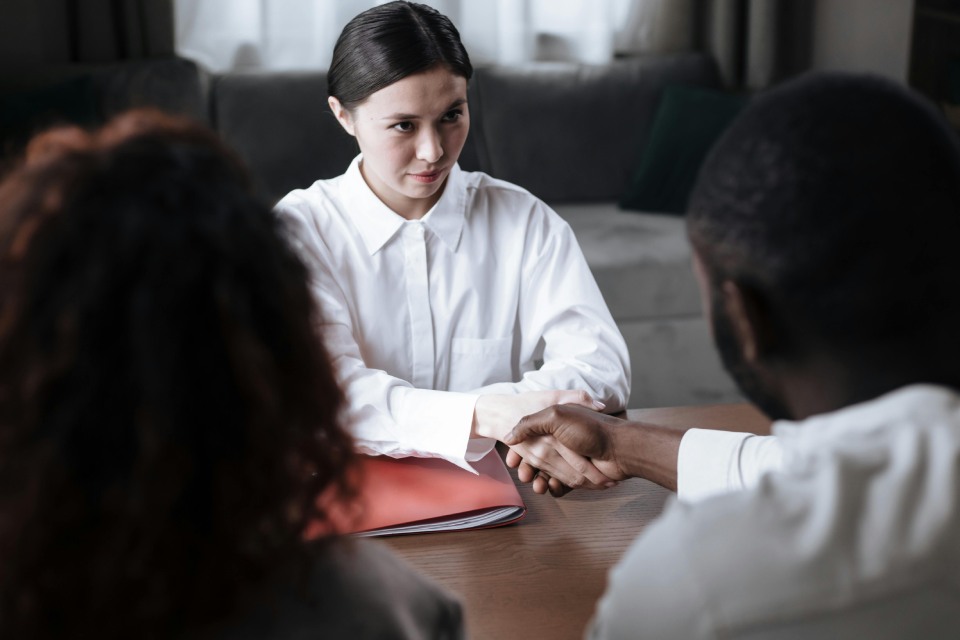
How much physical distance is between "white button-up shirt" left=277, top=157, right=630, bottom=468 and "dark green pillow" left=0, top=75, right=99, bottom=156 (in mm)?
1608

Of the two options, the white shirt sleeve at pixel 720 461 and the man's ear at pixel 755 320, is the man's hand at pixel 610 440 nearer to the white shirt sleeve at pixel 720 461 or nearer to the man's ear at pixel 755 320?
the white shirt sleeve at pixel 720 461

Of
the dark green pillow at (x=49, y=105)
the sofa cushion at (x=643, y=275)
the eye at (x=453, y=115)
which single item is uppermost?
the eye at (x=453, y=115)

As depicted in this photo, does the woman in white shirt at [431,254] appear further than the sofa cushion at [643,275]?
No

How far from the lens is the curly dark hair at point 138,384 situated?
50 centimetres

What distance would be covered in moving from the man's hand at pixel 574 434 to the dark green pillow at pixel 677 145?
2.08m

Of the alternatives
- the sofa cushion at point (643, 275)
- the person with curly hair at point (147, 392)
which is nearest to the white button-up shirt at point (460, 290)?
the person with curly hair at point (147, 392)

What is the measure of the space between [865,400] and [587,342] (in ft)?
2.84

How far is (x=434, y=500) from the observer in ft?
3.67

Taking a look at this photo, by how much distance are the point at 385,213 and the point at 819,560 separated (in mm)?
1119

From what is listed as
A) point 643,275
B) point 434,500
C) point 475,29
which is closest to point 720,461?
point 434,500

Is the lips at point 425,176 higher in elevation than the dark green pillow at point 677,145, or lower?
Result: higher

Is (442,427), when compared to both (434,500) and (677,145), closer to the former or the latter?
(434,500)

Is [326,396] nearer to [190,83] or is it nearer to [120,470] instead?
[120,470]

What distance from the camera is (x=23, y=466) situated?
1.66ft
